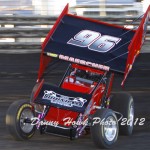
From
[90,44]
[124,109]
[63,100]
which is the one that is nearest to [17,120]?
[63,100]

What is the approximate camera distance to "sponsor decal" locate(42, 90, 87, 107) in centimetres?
684

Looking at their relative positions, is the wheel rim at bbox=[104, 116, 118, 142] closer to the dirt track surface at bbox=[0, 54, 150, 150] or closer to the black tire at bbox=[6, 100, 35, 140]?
the dirt track surface at bbox=[0, 54, 150, 150]

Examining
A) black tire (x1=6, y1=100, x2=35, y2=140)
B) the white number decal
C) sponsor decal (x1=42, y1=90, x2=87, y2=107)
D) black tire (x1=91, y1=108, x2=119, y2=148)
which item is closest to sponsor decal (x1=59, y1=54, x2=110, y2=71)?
the white number decal

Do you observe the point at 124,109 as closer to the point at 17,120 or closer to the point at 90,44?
the point at 90,44

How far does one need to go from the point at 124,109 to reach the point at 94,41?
0.99 meters

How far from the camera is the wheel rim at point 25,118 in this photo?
22.8 ft

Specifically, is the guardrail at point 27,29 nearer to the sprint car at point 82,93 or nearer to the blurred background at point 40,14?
the blurred background at point 40,14

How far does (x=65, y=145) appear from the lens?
686cm

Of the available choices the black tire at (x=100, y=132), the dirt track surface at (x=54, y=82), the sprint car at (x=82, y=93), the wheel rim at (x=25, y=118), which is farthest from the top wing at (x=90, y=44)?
the dirt track surface at (x=54, y=82)

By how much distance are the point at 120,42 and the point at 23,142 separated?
1769 mm

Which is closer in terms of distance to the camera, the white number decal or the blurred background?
the white number decal

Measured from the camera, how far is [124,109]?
7504 millimetres

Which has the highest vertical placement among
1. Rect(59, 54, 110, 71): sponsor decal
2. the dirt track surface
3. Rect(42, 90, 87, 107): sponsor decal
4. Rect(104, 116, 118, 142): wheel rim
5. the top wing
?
the top wing

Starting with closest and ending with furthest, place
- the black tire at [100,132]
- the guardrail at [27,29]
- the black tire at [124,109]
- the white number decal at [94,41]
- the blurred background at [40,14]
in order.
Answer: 1. the black tire at [100,132]
2. the white number decal at [94,41]
3. the black tire at [124,109]
4. the guardrail at [27,29]
5. the blurred background at [40,14]
